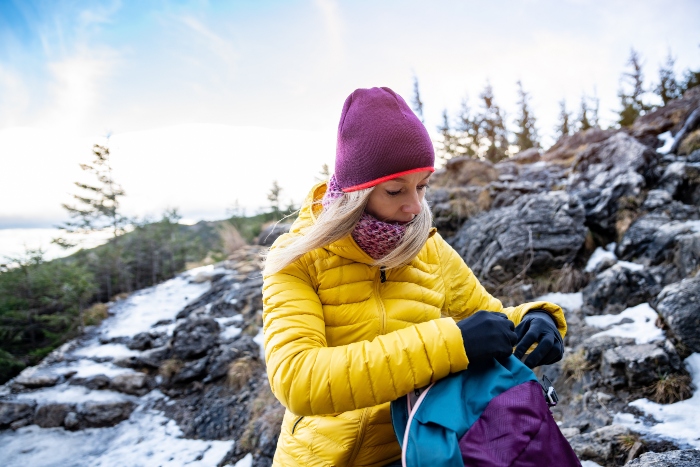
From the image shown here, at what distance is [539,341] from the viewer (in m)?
1.34

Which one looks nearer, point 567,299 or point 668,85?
point 567,299

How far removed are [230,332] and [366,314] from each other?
711 centimetres

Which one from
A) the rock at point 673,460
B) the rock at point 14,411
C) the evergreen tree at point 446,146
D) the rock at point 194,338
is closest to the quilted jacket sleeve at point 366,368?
the rock at point 673,460

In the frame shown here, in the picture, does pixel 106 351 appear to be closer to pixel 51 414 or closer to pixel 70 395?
pixel 70 395

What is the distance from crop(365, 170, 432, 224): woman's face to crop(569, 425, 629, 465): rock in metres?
2.12

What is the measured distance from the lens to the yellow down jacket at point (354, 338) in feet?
3.59

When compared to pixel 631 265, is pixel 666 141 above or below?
above

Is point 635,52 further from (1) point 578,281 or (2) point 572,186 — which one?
(1) point 578,281

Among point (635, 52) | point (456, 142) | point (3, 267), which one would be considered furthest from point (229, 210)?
point (635, 52)

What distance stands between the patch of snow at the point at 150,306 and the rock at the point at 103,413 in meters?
3.50

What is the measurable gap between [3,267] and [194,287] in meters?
5.41

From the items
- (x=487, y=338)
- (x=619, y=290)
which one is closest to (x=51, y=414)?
(x=487, y=338)

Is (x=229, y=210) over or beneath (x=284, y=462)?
over

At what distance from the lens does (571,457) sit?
1029 mm
